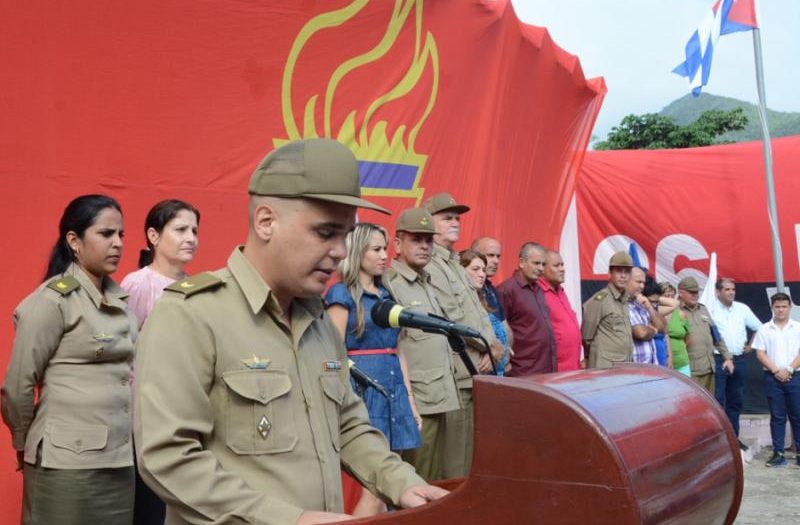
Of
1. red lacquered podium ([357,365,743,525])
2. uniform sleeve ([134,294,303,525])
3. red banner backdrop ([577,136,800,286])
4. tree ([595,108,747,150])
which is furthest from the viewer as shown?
tree ([595,108,747,150])

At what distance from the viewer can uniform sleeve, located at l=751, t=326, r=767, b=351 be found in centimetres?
1006

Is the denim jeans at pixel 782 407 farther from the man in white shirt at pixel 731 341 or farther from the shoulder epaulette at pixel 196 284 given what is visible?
the shoulder epaulette at pixel 196 284

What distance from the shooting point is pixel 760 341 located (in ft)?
33.1

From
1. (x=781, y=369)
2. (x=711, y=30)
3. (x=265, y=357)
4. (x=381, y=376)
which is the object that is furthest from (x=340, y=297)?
(x=711, y=30)

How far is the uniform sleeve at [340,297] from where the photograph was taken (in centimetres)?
431

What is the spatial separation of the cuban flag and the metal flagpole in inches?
8.6

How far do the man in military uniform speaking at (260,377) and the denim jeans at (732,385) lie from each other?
8957mm

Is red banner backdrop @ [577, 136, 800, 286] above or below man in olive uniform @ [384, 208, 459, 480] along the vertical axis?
above

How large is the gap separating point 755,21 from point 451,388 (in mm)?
8431

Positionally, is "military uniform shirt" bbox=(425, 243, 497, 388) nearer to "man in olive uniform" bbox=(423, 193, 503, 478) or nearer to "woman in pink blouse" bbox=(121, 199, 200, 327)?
"man in olive uniform" bbox=(423, 193, 503, 478)

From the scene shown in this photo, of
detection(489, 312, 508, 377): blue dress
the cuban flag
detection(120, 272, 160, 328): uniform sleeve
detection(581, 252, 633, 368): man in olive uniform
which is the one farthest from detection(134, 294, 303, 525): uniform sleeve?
the cuban flag

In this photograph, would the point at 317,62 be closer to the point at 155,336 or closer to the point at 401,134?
the point at 401,134

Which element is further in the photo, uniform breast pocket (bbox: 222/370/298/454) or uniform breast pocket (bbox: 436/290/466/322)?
uniform breast pocket (bbox: 436/290/466/322)

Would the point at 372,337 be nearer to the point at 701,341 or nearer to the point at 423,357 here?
the point at 423,357
